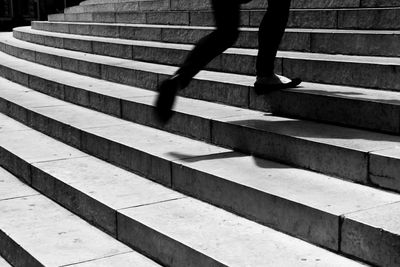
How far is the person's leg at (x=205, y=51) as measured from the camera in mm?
3809

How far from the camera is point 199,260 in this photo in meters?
3.13

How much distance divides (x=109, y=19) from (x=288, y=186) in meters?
7.59

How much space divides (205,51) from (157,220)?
1055mm

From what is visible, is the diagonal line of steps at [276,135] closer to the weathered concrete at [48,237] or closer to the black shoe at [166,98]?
the black shoe at [166,98]

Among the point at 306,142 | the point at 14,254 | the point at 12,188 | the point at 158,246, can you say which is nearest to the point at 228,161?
the point at 306,142

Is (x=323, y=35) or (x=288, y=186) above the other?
(x=323, y=35)

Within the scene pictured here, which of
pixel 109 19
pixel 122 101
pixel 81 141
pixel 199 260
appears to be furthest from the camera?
pixel 109 19

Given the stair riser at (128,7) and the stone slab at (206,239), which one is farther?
the stair riser at (128,7)

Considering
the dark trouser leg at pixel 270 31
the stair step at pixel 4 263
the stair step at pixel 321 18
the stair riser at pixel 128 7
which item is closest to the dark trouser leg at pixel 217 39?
the dark trouser leg at pixel 270 31

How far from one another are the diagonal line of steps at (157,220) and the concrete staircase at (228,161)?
0.03 ft

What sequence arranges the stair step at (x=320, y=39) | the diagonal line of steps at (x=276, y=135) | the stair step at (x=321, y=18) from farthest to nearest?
the stair step at (x=321, y=18), the stair step at (x=320, y=39), the diagonal line of steps at (x=276, y=135)

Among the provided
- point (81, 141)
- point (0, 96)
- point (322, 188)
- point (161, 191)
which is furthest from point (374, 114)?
point (0, 96)

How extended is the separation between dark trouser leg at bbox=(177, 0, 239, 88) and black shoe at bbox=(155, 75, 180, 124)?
6 cm

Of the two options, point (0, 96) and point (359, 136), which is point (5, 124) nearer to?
point (0, 96)
